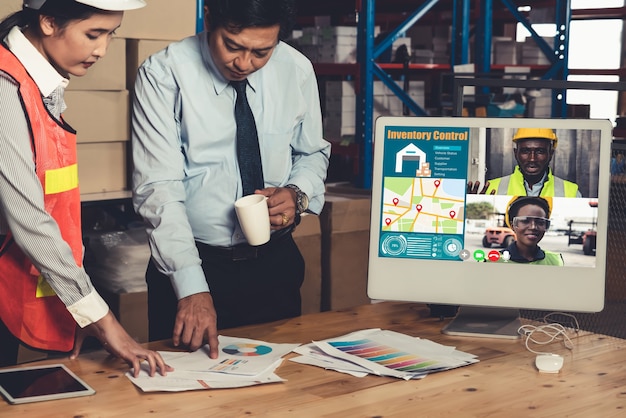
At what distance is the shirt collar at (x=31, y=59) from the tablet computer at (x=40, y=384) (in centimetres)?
52

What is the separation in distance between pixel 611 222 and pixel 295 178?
80cm

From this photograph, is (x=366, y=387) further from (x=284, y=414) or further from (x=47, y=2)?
(x=47, y=2)

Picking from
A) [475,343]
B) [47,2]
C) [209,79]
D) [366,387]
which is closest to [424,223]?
Answer: [475,343]

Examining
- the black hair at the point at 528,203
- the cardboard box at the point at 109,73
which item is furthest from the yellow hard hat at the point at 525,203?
the cardboard box at the point at 109,73

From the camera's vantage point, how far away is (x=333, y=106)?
5.20 metres

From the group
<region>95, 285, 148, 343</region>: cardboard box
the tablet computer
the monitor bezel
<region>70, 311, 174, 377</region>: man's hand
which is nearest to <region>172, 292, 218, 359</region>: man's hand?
<region>70, 311, 174, 377</region>: man's hand

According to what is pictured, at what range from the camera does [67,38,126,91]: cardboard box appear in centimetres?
302

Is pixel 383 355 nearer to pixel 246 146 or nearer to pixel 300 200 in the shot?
pixel 300 200

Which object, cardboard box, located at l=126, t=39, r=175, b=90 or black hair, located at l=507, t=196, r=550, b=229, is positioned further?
cardboard box, located at l=126, t=39, r=175, b=90

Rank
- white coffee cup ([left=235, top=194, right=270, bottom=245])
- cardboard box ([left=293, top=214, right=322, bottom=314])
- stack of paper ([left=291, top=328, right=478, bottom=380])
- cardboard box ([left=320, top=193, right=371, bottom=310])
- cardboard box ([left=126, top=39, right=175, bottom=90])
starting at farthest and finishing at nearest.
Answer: cardboard box ([left=320, top=193, right=371, bottom=310]) < cardboard box ([left=293, top=214, right=322, bottom=314]) < cardboard box ([left=126, top=39, right=175, bottom=90]) < white coffee cup ([left=235, top=194, right=270, bottom=245]) < stack of paper ([left=291, top=328, right=478, bottom=380])

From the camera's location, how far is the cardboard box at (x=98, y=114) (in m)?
3.01

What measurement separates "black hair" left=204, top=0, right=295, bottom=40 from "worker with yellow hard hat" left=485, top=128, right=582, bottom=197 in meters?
0.61

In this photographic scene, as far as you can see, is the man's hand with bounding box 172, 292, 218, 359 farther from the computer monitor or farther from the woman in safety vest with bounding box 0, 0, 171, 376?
the computer monitor

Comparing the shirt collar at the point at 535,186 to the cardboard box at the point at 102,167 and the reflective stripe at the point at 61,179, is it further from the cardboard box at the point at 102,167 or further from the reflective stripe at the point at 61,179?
the cardboard box at the point at 102,167
